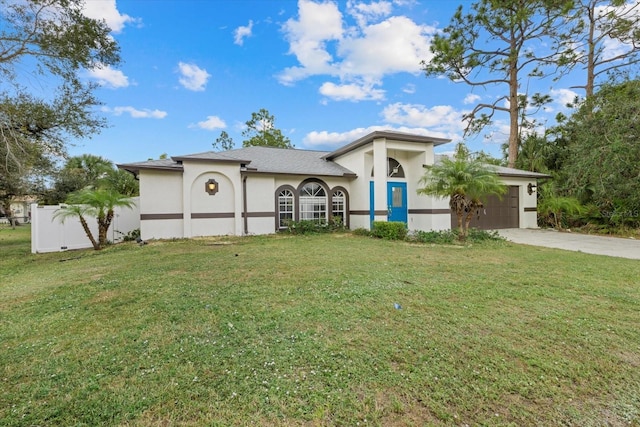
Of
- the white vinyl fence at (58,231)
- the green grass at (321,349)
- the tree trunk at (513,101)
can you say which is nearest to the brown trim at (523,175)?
the tree trunk at (513,101)

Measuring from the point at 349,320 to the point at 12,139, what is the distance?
13145 mm

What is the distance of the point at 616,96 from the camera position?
473 inches

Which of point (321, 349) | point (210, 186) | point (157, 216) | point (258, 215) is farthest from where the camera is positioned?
point (258, 215)

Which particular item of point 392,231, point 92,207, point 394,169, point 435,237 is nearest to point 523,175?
point 394,169

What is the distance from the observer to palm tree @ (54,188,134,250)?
8.91 meters

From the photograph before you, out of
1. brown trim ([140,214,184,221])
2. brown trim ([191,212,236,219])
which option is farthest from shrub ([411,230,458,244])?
brown trim ([140,214,184,221])

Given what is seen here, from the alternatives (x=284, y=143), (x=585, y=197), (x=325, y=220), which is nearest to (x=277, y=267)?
(x=325, y=220)

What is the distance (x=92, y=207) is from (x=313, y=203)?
8.36 m

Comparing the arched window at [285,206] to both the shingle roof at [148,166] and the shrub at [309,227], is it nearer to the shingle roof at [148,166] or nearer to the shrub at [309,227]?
the shrub at [309,227]

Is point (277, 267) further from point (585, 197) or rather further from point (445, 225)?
point (585, 197)

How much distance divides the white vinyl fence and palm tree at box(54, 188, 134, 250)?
1.25 ft

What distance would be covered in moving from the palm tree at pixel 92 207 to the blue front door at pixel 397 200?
1072cm

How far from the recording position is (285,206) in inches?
508

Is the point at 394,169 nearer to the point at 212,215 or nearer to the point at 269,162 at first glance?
the point at 269,162
